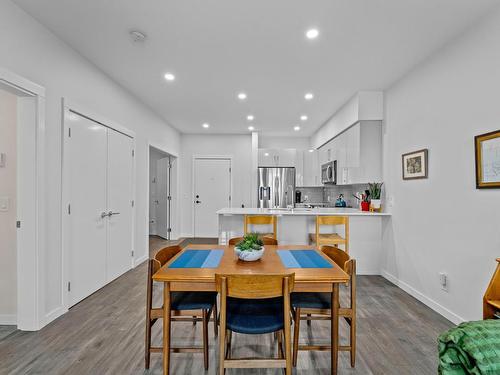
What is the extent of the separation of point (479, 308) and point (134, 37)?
12.6 feet

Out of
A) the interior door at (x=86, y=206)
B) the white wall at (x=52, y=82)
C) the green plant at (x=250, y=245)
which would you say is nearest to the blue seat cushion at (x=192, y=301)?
the green plant at (x=250, y=245)

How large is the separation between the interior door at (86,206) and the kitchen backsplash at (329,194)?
415 cm

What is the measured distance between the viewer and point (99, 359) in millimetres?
1906

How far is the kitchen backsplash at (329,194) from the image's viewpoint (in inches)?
202

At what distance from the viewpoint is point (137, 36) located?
2414 millimetres

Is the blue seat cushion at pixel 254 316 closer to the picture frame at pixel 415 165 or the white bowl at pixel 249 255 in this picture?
the white bowl at pixel 249 255

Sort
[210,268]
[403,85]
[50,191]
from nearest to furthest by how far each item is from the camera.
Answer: [210,268], [50,191], [403,85]

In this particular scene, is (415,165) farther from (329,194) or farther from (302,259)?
(329,194)

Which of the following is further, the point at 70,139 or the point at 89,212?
the point at 89,212

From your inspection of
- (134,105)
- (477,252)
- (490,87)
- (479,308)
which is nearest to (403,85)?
(490,87)

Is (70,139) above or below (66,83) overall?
below

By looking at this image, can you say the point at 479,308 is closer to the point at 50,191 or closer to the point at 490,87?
the point at 490,87

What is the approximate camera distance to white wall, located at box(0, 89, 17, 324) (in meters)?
2.37

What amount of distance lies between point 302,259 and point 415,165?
2.03 m
